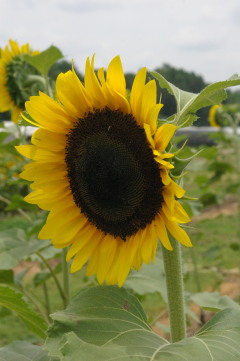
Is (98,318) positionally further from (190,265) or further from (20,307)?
(190,265)

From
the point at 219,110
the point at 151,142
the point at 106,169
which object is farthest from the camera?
the point at 219,110

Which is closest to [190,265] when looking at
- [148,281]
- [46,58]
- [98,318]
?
[148,281]

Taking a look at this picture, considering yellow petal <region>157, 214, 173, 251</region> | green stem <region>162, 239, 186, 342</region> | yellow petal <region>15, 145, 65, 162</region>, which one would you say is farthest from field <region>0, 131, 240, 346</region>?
yellow petal <region>157, 214, 173, 251</region>

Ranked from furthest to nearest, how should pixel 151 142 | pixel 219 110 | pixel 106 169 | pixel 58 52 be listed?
pixel 219 110 < pixel 58 52 < pixel 106 169 < pixel 151 142

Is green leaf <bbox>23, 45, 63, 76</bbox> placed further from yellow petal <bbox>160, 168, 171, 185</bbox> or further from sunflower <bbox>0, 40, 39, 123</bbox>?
yellow petal <bbox>160, 168, 171, 185</bbox>

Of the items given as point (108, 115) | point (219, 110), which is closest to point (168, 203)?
→ point (108, 115)

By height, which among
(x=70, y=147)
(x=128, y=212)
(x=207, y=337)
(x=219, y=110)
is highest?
(x=70, y=147)

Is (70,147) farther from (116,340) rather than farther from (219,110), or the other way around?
(219,110)

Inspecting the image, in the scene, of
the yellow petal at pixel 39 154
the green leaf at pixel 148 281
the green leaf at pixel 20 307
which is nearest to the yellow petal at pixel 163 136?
the yellow petal at pixel 39 154
